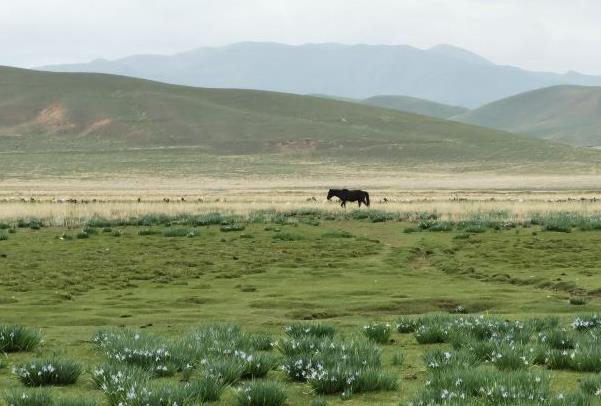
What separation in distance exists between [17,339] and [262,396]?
4704mm

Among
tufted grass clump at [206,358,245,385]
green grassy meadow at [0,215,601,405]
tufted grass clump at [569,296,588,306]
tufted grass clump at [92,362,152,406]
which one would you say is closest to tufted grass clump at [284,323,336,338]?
green grassy meadow at [0,215,601,405]

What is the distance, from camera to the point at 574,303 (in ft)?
56.7

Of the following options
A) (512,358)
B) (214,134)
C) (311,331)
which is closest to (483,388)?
(512,358)

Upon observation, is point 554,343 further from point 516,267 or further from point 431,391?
point 516,267

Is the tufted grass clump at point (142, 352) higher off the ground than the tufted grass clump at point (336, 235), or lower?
higher

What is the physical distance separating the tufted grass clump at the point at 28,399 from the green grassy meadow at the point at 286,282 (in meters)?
0.80

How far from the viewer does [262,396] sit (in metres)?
7.94

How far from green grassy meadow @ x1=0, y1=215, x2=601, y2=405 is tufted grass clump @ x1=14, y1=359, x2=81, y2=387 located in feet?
0.47

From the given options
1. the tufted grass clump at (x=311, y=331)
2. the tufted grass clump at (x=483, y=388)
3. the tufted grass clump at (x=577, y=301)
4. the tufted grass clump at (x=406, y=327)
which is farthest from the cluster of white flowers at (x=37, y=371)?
the tufted grass clump at (x=577, y=301)

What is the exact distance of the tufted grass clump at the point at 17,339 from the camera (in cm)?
1109

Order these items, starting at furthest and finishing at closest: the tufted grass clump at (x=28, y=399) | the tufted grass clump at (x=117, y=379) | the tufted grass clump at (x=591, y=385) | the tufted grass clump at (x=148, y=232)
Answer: the tufted grass clump at (x=148, y=232) < the tufted grass clump at (x=591, y=385) < the tufted grass clump at (x=117, y=379) < the tufted grass clump at (x=28, y=399)

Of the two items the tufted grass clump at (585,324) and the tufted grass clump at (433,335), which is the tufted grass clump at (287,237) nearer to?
the tufted grass clump at (585,324)

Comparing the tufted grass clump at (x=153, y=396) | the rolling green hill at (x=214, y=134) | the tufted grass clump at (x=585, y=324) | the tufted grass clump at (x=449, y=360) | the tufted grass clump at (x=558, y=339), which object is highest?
the rolling green hill at (x=214, y=134)

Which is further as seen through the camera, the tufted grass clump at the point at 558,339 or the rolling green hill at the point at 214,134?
the rolling green hill at the point at 214,134
